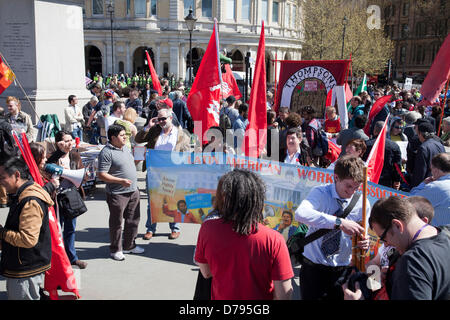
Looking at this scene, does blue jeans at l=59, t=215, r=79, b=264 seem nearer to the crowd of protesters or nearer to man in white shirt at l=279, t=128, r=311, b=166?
the crowd of protesters

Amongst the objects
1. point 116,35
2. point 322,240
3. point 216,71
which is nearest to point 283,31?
point 116,35

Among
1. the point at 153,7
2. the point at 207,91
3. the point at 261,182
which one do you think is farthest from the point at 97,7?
the point at 261,182

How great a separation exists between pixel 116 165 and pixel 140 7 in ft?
169

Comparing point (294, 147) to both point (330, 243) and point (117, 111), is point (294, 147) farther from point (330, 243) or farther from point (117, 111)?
point (117, 111)

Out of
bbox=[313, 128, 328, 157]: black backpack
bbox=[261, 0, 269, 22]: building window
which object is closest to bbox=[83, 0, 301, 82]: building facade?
bbox=[261, 0, 269, 22]: building window

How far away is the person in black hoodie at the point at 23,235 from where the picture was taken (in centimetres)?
329

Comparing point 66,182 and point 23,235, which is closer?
point 23,235

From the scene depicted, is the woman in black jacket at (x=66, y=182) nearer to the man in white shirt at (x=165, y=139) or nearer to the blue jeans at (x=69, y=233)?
the blue jeans at (x=69, y=233)

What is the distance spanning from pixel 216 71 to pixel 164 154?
225 centimetres

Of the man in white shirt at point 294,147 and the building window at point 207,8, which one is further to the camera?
the building window at point 207,8

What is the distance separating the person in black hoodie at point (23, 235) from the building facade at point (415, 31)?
6484cm

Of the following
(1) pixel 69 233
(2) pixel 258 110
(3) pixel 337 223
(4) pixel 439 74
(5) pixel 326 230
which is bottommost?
(1) pixel 69 233

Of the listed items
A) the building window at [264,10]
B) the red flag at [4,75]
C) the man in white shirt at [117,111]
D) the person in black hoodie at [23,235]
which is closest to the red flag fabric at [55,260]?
the person in black hoodie at [23,235]

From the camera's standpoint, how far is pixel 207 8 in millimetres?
53688
